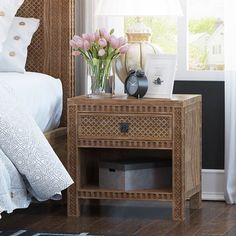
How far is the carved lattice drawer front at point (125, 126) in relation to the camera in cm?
420

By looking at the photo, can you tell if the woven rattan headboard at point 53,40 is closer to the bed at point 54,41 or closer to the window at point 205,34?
the bed at point 54,41

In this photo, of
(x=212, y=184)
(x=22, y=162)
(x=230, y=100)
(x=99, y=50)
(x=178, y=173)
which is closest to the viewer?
(x=22, y=162)

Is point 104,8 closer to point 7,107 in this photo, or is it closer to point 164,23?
point 164,23

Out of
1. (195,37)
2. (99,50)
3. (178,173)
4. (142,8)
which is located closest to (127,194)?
(178,173)

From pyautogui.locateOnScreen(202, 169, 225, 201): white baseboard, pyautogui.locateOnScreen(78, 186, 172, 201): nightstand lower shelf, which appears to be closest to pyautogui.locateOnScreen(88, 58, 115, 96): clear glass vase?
pyautogui.locateOnScreen(78, 186, 172, 201): nightstand lower shelf

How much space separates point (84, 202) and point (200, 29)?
47.5 inches

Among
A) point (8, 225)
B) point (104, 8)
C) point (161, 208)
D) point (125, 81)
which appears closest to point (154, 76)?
point (125, 81)

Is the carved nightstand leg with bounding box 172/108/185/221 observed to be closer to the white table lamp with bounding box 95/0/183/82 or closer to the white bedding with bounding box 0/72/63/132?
the white table lamp with bounding box 95/0/183/82

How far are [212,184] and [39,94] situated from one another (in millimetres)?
1208

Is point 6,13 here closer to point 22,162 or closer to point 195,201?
point 22,162

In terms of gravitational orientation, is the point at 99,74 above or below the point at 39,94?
above

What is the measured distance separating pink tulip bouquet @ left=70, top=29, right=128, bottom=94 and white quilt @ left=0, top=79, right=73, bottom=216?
26.9 inches

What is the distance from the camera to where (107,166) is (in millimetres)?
4402

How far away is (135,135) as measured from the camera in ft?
13.9
